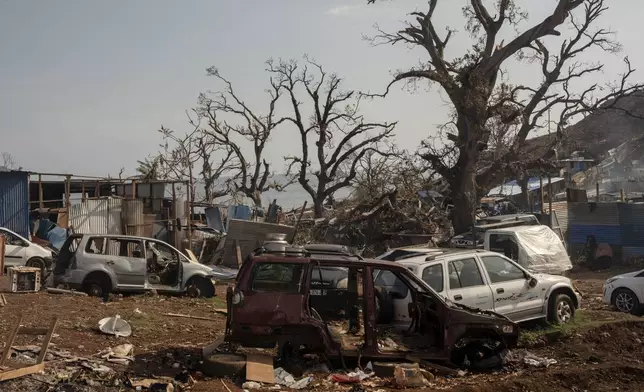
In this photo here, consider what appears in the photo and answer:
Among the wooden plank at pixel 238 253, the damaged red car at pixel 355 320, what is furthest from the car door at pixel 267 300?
the wooden plank at pixel 238 253

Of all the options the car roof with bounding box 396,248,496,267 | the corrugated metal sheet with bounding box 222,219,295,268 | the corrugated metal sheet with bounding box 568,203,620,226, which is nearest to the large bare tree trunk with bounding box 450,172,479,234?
the corrugated metal sheet with bounding box 568,203,620,226

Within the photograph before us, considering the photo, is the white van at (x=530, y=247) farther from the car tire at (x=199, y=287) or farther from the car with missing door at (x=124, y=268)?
the car with missing door at (x=124, y=268)

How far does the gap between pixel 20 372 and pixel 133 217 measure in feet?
63.4

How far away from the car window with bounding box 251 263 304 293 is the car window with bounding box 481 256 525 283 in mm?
4069

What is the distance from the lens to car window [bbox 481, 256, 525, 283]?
35.9ft

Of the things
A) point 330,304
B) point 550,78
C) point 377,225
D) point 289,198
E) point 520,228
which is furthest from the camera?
point 289,198

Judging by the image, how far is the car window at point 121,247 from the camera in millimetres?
15281

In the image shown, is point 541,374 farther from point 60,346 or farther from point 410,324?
point 60,346

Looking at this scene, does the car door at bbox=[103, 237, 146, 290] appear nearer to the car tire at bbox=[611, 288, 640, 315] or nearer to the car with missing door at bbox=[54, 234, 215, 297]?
the car with missing door at bbox=[54, 234, 215, 297]

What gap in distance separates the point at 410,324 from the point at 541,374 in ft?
6.16

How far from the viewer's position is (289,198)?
77688mm

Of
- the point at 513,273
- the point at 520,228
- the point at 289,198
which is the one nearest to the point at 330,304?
the point at 513,273

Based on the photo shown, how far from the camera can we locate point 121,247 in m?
15.5

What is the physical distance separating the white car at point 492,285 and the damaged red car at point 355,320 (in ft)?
2.01
